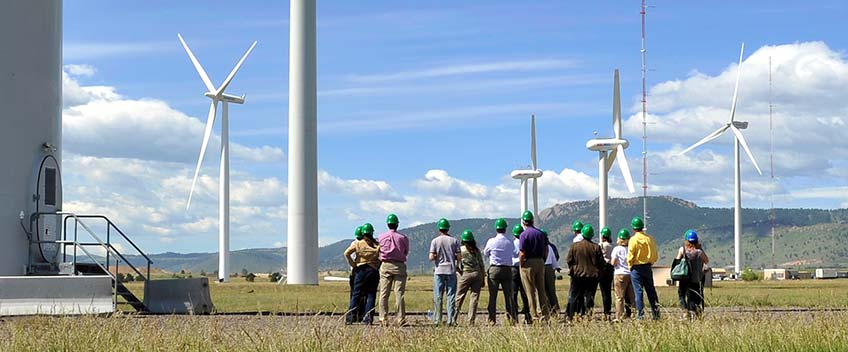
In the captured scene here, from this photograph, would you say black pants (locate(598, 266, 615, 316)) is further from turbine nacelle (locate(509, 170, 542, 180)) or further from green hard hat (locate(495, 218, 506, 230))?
turbine nacelle (locate(509, 170, 542, 180))

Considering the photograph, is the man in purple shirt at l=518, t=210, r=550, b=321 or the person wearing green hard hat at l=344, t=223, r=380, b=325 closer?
the man in purple shirt at l=518, t=210, r=550, b=321

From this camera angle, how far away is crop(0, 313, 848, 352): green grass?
14.9 meters

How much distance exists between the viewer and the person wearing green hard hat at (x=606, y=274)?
25000mm

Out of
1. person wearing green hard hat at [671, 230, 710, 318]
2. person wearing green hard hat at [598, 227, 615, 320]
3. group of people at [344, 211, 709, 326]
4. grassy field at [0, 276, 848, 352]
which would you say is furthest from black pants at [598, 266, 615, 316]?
grassy field at [0, 276, 848, 352]

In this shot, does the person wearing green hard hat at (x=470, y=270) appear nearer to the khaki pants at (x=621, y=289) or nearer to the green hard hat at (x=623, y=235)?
the khaki pants at (x=621, y=289)

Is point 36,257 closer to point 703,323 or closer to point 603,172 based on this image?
point 703,323

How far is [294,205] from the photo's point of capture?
57.4 metres

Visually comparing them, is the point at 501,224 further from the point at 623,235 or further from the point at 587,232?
the point at 623,235

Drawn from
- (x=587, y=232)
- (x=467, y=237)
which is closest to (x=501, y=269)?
(x=467, y=237)

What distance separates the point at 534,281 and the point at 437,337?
814 cm

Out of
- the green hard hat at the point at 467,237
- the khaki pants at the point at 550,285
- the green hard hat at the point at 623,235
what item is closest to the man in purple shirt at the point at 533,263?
the green hard hat at the point at 467,237

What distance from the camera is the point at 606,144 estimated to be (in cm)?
8625

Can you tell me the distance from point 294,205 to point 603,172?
3223cm

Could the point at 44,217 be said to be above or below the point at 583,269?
above
